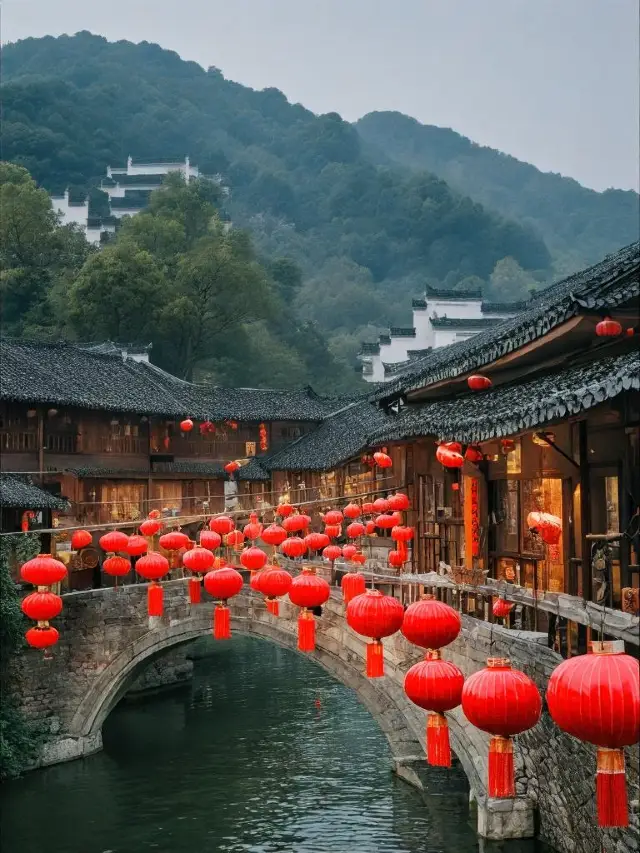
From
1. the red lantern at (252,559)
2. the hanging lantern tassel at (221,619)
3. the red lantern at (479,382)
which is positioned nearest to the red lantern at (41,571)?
the hanging lantern tassel at (221,619)

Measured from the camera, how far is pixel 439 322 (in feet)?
165

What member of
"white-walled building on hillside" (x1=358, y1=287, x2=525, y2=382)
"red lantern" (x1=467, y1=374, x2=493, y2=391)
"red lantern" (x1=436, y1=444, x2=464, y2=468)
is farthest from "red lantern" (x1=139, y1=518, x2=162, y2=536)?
"white-walled building on hillside" (x1=358, y1=287, x2=525, y2=382)

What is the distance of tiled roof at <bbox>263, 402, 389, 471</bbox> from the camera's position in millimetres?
33969

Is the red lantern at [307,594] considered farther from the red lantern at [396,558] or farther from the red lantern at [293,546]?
the red lantern at [396,558]

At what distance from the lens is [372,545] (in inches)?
1062

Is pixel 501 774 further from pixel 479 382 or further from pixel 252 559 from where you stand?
pixel 479 382

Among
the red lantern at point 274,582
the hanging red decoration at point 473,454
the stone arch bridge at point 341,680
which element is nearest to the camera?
the stone arch bridge at point 341,680

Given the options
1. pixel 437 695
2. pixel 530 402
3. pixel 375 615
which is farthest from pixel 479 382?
pixel 437 695

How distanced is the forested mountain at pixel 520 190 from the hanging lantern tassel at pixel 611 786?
258 ft

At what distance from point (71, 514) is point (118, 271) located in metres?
15.9

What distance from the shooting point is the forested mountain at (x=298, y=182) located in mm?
74750

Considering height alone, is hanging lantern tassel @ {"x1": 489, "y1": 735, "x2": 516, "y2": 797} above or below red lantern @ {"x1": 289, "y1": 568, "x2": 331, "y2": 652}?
below

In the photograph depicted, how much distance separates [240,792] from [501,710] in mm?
14324

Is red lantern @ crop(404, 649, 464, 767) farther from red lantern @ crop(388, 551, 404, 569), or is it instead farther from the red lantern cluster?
red lantern @ crop(388, 551, 404, 569)
